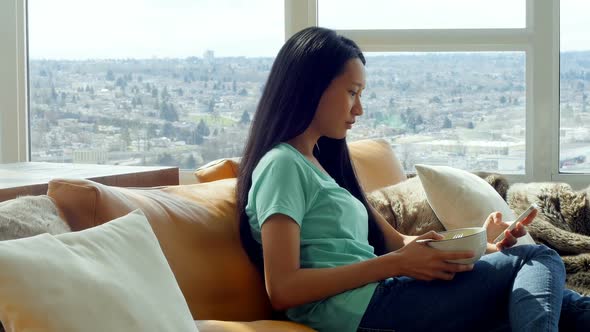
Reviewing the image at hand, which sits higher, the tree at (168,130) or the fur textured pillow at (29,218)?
the tree at (168,130)

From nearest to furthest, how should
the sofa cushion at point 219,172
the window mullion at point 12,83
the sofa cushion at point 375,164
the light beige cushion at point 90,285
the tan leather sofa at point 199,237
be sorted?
the light beige cushion at point 90,285
the tan leather sofa at point 199,237
the sofa cushion at point 219,172
the sofa cushion at point 375,164
the window mullion at point 12,83

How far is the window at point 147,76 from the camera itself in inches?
162

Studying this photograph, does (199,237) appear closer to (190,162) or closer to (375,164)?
(375,164)

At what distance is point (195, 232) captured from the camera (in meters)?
1.97

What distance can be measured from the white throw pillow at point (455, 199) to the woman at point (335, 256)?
660mm

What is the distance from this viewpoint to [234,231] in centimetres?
210

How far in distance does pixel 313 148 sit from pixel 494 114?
5.83 feet

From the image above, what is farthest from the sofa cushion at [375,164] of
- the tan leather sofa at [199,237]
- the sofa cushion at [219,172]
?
the tan leather sofa at [199,237]

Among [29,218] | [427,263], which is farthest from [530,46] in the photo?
[29,218]

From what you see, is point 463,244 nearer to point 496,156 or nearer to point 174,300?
point 174,300

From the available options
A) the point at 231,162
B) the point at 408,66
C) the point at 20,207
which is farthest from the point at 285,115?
the point at 408,66

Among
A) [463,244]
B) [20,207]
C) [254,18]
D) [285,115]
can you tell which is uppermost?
[254,18]

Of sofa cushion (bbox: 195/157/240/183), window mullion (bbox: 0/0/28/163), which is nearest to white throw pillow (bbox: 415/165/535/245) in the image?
sofa cushion (bbox: 195/157/240/183)

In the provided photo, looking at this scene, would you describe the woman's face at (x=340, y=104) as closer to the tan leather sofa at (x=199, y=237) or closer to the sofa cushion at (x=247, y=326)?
the tan leather sofa at (x=199, y=237)
